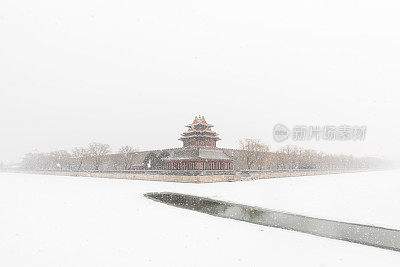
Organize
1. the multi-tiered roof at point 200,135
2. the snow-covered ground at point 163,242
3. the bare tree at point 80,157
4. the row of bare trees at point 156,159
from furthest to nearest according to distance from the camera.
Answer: the bare tree at point 80,157 < the row of bare trees at point 156,159 < the multi-tiered roof at point 200,135 < the snow-covered ground at point 163,242

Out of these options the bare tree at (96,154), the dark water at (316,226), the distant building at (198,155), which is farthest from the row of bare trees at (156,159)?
the dark water at (316,226)

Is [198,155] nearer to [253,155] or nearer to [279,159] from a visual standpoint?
[253,155]

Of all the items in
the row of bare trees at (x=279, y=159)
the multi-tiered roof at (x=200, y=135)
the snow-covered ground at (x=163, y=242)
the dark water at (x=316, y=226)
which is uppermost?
the multi-tiered roof at (x=200, y=135)

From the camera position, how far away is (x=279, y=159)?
2820 inches

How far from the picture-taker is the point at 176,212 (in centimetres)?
1463

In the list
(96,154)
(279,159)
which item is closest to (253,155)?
(279,159)

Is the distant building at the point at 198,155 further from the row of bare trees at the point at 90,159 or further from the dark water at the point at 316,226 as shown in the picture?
the dark water at the point at 316,226

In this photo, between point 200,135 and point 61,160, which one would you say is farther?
point 61,160

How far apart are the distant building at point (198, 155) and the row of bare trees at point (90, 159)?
2276 centimetres

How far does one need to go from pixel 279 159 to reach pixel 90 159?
56899mm

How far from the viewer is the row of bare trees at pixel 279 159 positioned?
6253 cm

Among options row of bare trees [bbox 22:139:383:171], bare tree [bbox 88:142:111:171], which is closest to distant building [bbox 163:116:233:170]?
row of bare trees [bbox 22:139:383:171]

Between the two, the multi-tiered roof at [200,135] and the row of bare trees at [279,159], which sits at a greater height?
the multi-tiered roof at [200,135]

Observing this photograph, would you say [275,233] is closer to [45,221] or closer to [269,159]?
[45,221]
